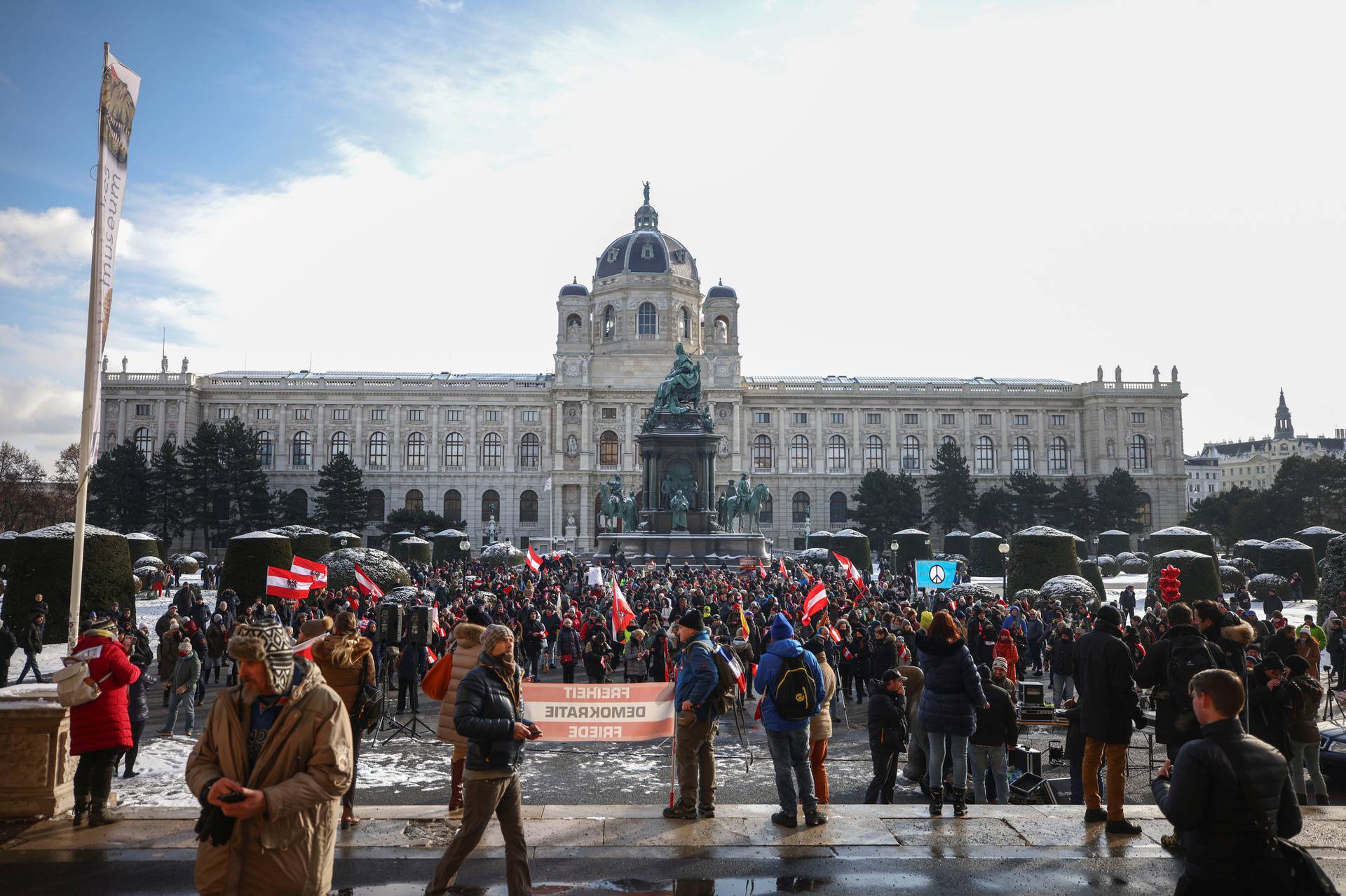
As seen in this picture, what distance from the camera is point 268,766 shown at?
13.1 ft

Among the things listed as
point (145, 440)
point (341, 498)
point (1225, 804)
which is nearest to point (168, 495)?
point (341, 498)

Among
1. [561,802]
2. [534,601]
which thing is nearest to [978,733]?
[561,802]

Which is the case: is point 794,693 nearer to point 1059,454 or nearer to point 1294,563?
point 1294,563

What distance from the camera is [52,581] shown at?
20.6 metres

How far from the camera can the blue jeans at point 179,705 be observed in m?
11.8

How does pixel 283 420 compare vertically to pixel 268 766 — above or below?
above

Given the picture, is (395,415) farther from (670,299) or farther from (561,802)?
(561,802)

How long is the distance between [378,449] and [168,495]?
663 inches

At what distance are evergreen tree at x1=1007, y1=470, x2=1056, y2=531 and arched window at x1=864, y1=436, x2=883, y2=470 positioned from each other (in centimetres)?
1065

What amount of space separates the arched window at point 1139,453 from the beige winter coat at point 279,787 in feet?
282

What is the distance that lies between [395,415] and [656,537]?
1762 inches

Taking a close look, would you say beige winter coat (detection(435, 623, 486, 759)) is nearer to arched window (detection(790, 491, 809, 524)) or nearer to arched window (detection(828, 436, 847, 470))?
arched window (detection(790, 491, 809, 524))

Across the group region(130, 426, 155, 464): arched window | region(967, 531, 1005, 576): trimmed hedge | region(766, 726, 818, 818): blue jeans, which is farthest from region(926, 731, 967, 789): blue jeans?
region(130, 426, 155, 464): arched window

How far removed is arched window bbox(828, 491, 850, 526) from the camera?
79806 mm
